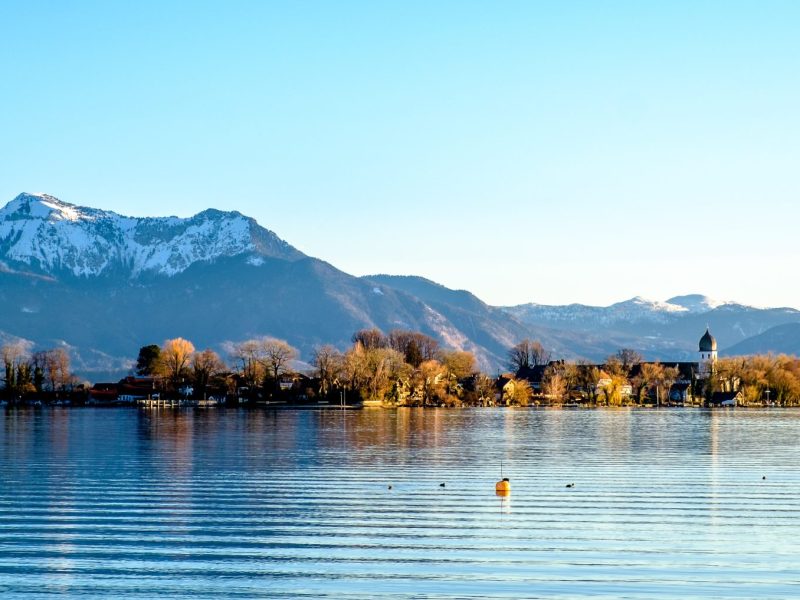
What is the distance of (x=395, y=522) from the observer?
42094mm

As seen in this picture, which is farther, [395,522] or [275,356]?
[275,356]

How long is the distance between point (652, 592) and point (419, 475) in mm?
28758

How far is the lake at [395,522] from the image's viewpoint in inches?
1262

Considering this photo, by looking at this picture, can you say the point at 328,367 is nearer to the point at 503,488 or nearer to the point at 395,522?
the point at 503,488

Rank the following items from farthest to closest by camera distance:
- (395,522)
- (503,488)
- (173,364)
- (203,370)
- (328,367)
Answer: (173,364) < (203,370) < (328,367) < (503,488) < (395,522)

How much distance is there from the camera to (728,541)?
38.3 m

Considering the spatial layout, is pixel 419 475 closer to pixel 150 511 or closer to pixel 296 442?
pixel 150 511

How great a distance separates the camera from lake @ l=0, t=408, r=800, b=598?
105ft

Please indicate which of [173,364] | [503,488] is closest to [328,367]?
[173,364]

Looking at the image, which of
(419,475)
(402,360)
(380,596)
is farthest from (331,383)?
(380,596)

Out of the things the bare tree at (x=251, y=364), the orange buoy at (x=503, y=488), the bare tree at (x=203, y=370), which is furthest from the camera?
the bare tree at (x=203, y=370)

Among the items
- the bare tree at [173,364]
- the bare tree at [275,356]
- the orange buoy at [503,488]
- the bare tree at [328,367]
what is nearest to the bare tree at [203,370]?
the bare tree at [173,364]

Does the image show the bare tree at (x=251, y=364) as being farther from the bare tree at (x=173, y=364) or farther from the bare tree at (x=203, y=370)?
the bare tree at (x=173, y=364)

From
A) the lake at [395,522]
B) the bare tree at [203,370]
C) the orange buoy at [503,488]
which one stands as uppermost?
the bare tree at [203,370]
